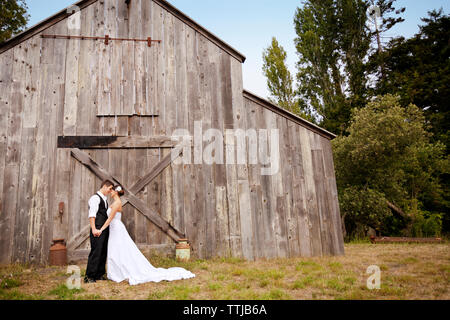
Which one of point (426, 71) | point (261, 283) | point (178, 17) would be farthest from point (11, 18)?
point (426, 71)

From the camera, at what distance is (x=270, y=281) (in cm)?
509

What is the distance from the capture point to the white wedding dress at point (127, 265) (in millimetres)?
5324

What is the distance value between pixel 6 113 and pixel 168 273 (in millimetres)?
5848

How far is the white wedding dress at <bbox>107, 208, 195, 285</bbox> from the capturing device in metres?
5.32

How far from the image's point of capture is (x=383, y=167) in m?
14.3

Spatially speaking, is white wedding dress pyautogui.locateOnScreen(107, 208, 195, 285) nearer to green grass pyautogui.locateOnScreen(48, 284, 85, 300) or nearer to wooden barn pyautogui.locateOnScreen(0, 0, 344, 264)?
green grass pyautogui.locateOnScreen(48, 284, 85, 300)

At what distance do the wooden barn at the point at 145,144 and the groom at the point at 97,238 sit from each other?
1.51 meters

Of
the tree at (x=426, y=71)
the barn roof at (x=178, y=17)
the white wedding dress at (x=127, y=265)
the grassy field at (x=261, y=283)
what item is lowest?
the grassy field at (x=261, y=283)

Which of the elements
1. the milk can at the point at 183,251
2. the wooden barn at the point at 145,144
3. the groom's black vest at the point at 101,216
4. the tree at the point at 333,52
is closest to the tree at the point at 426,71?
the tree at the point at 333,52

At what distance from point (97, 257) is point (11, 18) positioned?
17.7 metres

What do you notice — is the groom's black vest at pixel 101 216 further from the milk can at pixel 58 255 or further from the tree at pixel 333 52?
the tree at pixel 333 52

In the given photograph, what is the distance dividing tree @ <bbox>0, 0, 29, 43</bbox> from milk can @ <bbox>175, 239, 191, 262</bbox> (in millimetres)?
16095

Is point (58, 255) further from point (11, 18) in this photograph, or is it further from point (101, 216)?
point (11, 18)
